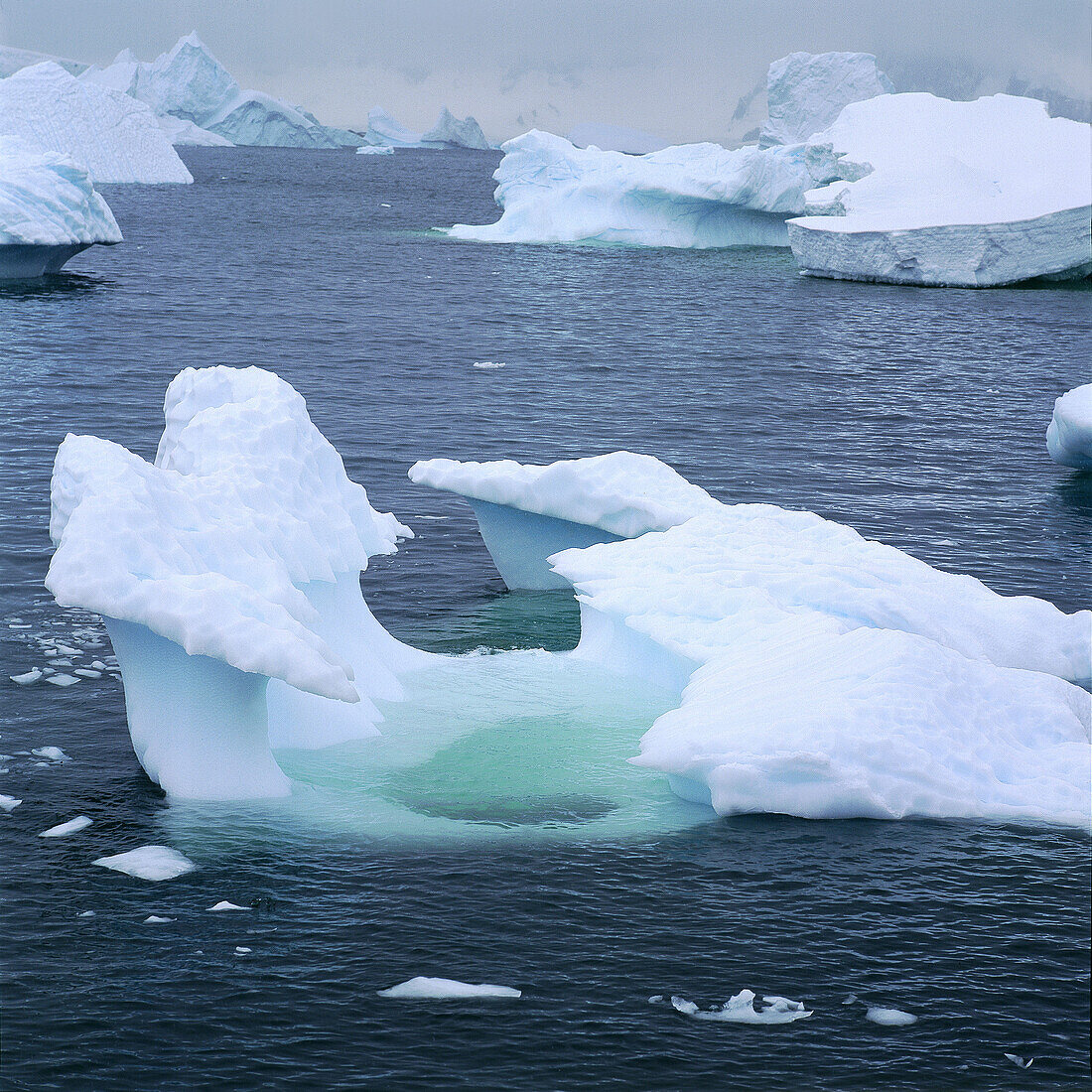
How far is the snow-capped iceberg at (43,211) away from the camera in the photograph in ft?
135

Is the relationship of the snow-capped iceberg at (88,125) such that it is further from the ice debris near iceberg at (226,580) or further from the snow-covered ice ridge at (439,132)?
the snow-covered ice ridge at (439,132)

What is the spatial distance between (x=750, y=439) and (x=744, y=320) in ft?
55.4

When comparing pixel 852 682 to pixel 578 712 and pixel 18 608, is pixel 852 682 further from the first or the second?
pixel 18 608

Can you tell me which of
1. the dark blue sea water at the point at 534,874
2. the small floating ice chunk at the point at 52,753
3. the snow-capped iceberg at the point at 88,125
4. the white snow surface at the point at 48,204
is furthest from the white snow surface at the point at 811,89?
the small floating ice chunk at the point at 52,753

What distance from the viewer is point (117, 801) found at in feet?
37.2

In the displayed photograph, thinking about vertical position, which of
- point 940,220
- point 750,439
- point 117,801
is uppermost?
point 940,220

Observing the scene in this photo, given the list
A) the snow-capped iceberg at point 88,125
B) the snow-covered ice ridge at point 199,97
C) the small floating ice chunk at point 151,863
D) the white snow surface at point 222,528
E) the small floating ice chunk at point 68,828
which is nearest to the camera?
the small floating ice chunk at point 151,863

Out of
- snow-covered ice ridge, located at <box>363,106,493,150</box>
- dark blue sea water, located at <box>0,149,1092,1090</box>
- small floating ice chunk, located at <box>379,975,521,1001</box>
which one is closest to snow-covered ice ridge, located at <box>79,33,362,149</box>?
snow-covered ice ridge, located at <box>363,106,493,150</box>

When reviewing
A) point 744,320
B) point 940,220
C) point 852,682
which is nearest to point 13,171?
point 744,320

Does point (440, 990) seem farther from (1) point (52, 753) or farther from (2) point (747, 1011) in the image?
(1) point (52, 753)

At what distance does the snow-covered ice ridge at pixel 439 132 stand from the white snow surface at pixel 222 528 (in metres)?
160

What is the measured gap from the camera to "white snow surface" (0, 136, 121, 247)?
41.0 meters

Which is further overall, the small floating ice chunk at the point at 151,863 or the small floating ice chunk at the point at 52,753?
the small floating ice chunk at the point at 52,753

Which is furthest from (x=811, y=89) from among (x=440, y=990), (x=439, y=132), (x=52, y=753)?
(x=439, y=132)
